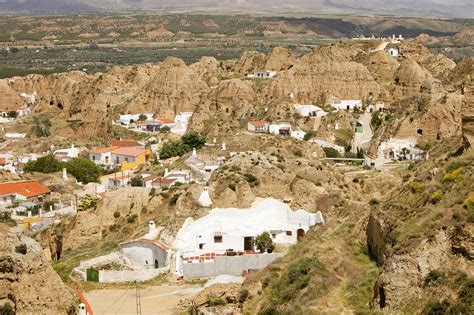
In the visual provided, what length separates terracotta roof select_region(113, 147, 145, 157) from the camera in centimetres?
6611

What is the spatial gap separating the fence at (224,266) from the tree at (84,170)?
28.7 m

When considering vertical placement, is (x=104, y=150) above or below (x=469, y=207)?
below

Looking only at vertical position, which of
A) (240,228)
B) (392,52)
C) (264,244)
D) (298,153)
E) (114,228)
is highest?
(240,228)

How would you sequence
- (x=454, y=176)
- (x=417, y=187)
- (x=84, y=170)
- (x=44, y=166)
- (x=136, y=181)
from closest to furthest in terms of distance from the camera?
(x=454, y=176) → (x=417, y=187) → (x=136, y=181) → (x=84, y=170) → (x=44, y=166)

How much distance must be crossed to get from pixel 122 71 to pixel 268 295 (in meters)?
81.8

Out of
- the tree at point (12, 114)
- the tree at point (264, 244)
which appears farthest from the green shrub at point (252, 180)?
the tree at point (12, 114)

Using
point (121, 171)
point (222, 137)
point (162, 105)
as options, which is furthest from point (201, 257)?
point (162, 105)

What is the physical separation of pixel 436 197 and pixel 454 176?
986 mm

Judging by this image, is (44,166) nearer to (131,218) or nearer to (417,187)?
(131,218)

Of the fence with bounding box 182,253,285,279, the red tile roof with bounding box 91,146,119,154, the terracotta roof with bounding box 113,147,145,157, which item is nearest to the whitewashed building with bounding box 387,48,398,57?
the terracotta roof with bounding box 113,147,145,157

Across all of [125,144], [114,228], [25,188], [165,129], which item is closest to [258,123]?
[125,144]

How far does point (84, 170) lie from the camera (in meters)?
61.3

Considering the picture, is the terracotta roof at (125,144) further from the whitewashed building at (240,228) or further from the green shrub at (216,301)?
the green shrub at (216,301)

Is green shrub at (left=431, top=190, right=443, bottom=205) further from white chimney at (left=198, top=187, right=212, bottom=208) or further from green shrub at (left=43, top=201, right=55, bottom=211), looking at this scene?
green shrub at (left=43, top=201, right=55, bottom=211)
